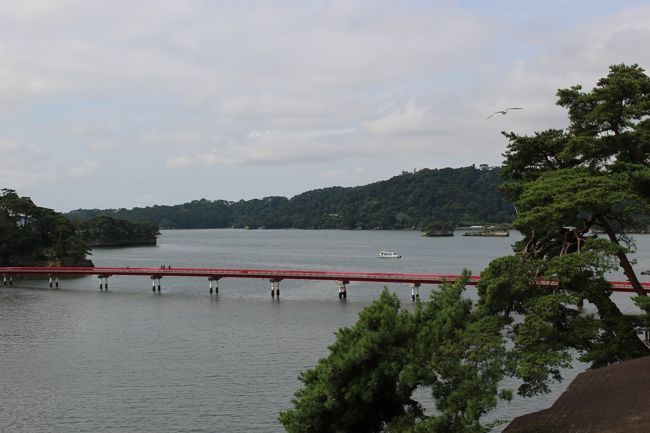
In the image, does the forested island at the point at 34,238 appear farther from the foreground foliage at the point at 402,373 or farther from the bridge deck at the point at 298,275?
the foreground foliage at the point at 402,373

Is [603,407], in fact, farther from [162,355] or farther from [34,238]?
[34,238]

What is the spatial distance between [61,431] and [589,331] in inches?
897

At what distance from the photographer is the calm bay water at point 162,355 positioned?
30878mm

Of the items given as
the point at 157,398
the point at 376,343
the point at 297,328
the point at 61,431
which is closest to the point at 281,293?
the point at 297,328

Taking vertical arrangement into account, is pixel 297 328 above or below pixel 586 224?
below

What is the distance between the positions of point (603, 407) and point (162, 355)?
32.0m

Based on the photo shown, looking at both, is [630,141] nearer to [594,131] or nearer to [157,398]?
[594,131]

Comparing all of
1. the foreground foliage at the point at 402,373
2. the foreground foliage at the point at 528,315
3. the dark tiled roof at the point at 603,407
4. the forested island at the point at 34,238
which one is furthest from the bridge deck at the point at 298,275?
the foreground foliage at the point at 402,373

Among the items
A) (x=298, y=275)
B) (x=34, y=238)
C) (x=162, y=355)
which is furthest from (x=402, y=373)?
(x=34, y=238)

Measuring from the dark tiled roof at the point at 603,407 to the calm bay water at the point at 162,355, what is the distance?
34.0ft

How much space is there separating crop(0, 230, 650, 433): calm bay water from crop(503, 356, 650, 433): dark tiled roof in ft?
34.0

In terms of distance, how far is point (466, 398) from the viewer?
16.6 m

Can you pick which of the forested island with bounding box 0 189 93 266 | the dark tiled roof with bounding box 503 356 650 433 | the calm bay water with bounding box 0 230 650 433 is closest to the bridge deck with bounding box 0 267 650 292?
the calm bay water with bounding box 0 230 650 433

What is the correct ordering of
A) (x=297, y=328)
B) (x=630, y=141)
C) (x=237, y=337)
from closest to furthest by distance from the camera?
(x=630, y=141), (x=237, y=337), (x=297, y=328)
